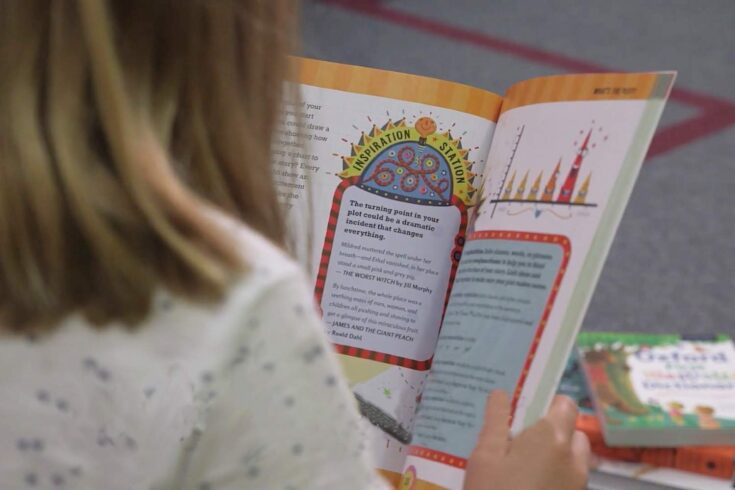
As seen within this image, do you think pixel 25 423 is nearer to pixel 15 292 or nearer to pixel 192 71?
pixel 15 292

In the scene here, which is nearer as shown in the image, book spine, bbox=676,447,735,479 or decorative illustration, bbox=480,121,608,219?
decorative illustration, bbox=480,121,608,219

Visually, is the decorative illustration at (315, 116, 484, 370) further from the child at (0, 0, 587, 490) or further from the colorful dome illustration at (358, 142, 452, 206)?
the child at (0, 0, 587, 490)

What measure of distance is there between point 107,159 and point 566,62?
1.59 meters

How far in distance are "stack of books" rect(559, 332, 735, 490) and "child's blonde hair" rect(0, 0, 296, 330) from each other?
1.40ft

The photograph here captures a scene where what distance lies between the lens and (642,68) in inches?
68.5

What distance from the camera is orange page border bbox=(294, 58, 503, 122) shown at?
1.91ft

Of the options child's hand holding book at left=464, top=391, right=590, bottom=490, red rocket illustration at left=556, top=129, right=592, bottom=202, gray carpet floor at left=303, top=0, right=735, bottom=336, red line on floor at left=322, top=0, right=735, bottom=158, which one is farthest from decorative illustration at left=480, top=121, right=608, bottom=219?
red line on floor at left=322, top=0, right=735, bottom=158

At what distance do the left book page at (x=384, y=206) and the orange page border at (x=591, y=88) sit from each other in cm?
4

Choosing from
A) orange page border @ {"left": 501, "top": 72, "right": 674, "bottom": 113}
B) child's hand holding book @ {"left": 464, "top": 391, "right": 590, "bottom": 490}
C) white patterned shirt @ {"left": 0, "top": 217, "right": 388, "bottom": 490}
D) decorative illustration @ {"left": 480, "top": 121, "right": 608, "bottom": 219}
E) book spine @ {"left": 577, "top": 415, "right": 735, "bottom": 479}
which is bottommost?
book spine @ {"left": 577, "top": 415, "right": 735, "bottom": 479}

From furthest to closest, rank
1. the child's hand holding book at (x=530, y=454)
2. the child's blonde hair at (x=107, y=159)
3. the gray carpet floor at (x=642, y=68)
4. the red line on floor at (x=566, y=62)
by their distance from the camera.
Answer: the red line on floor at (x=566, y=62)
the gray carpet floor at (x=642, y=68)
the child's hand holding book at (x=530, y=454)
the child's blonde hair at (x=107, y=159)

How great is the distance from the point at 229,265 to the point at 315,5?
1.72 meters

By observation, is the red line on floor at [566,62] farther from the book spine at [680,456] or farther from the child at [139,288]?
the child at [139,288]

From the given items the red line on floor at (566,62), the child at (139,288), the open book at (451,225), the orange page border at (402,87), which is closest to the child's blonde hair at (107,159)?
the child at (139,288)

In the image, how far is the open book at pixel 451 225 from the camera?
49 centimetres
